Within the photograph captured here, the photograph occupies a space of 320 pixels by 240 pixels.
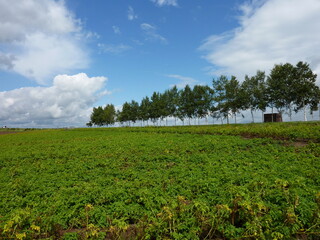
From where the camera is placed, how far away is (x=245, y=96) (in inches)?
2100

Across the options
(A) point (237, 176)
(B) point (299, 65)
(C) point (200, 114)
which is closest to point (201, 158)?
(A) point (237, 176)

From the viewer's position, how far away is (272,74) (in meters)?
49.9

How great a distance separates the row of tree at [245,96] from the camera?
154 ft

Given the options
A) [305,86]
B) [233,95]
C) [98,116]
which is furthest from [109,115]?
[305,86]

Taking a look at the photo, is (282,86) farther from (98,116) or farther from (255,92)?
(98,116)

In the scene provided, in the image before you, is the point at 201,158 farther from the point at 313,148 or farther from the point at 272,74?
the point at 272,74

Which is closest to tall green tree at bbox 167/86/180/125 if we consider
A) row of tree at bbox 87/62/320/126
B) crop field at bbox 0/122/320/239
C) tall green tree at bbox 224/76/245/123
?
row of tree at bbox 87/62/320/126

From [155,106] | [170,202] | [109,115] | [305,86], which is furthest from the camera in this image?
[109,115]

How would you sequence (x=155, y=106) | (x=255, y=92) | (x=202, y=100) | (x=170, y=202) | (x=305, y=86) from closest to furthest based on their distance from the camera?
(x=170, y=202), (x=305, y=86), (x=255, y=92), (x=202, y=100), (x=155, y=106)

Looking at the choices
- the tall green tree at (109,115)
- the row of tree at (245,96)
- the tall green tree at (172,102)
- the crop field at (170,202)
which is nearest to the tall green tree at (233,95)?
the row of tree at (245,96)

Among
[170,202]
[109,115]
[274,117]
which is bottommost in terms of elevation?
[170,202]

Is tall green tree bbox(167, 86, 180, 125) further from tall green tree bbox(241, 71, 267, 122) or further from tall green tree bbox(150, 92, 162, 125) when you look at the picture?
tall green tree bbox(241, 71, 267, 122)

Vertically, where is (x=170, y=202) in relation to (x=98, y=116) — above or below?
below

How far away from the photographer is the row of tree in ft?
154
